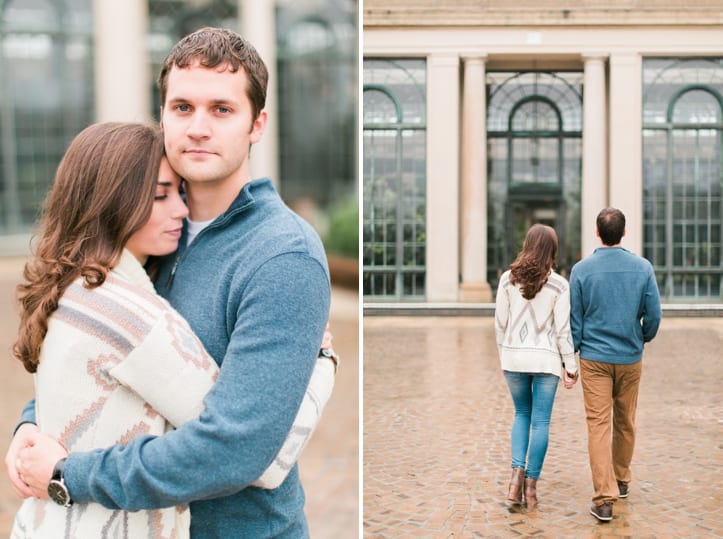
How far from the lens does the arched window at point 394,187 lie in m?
8.38

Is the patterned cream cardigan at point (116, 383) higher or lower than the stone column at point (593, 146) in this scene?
lower

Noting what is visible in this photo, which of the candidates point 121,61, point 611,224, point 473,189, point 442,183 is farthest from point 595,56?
point 121,61

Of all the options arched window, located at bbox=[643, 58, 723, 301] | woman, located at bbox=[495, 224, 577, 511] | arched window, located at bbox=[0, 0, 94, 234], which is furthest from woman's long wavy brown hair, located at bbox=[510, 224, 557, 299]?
arched window, located at bbox=[0, 0, 94, 234]

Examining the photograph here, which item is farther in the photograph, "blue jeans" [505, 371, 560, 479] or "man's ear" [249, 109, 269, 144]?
"blue jeans" [505, 371, 560, 479]

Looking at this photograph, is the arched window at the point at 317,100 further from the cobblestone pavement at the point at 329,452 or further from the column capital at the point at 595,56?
the column capital at the point at 595,56

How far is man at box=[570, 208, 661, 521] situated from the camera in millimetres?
3975

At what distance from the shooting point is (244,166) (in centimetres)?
171

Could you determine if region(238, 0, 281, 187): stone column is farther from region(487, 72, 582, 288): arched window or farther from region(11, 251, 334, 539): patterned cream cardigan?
region(11, 251, 334, 539): patterned cream cardigan

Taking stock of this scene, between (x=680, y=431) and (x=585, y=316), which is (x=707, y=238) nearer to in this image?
(x=680, y=431)

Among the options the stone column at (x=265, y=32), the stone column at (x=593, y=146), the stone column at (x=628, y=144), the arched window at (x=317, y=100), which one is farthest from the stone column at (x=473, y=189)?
the stone column at (x=265, y=32)

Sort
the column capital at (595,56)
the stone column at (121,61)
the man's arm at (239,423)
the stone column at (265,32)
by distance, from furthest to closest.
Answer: the stone column at (265,32)
the stone column at (121,61)
the column capital at (595,56)
the man's arm at (239,423)

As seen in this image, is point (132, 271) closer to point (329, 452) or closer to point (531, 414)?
point (531, 414)

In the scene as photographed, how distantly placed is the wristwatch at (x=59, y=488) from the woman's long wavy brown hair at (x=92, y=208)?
0.20 meters

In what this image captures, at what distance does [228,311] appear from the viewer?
A: 4.92 feet
